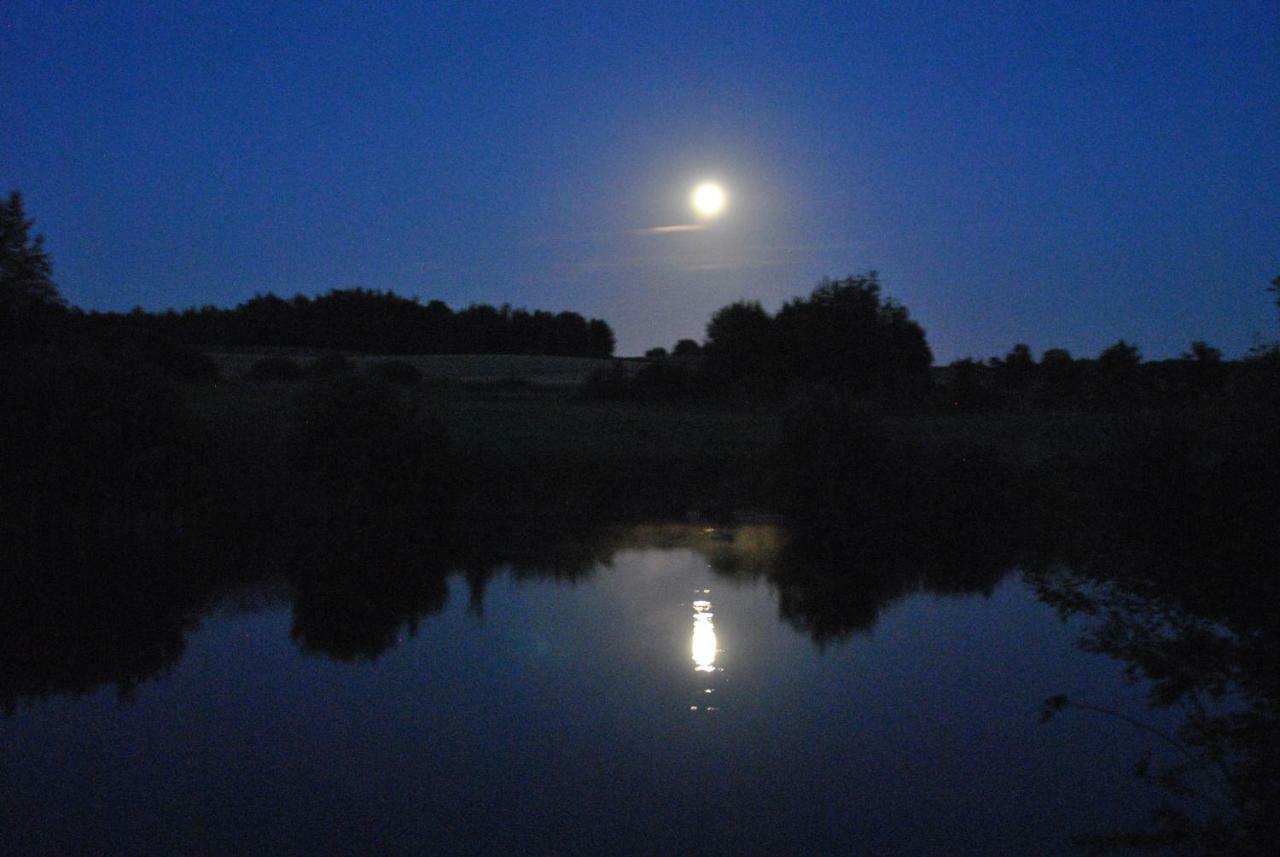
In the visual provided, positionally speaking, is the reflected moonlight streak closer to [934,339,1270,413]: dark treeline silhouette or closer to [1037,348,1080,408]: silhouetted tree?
[934,339,1270,413]: dark treeline silhouette

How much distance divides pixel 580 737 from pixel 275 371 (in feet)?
145

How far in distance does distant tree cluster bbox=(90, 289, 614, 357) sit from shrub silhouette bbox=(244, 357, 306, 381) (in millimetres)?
16049

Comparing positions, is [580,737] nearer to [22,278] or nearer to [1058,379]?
[22,278]

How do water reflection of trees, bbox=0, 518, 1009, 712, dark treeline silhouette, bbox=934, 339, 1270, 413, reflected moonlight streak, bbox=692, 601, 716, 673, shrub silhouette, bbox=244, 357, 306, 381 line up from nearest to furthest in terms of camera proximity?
reflected moonlight streak, bbox=692, 601, 716, 673 < water reflection of trees, bbox=0, 518, 1009, 712 < dark treeline silhouette, bbox=934, 339, 1270, 413 < shrub silhouette, bbox=244, 357, 306, 381

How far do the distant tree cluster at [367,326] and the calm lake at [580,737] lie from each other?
5725 cm

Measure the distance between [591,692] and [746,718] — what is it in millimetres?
1775

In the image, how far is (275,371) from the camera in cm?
5081

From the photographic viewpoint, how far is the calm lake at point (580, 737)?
7797mm

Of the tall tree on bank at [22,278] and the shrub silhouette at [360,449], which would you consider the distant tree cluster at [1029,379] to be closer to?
the shrub silhouette at [360,449]

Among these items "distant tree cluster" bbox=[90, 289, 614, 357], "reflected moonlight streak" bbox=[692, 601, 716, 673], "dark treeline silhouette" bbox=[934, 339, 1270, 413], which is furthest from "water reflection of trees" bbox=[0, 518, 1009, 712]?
"distant tree cluster" bbox=[90, 289, 614, 357]

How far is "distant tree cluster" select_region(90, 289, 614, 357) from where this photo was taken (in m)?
71.4

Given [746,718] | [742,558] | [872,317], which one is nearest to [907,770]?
[746,718]

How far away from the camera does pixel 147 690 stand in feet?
38.6

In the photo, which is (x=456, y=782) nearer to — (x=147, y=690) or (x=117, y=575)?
(x=147, y=690)
